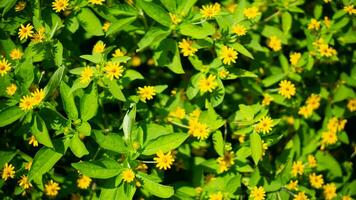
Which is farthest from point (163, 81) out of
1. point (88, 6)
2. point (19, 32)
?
point (19, 32)

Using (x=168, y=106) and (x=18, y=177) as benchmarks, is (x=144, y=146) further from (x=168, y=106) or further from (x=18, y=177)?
(x=18, y=177)

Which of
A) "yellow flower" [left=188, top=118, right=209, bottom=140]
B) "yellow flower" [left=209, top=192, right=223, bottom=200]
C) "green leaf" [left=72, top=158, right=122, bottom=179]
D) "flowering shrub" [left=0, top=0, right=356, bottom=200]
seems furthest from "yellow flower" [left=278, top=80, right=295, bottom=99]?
"green leaf" [left=72, top=158, right=122, bottom=179]

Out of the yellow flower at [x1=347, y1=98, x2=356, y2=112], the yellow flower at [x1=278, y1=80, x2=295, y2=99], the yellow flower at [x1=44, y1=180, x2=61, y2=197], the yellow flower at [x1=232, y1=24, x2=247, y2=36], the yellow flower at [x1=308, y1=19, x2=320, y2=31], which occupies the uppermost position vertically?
the yellow flower at [x1=308, y1=19, x2=320, y2=31]

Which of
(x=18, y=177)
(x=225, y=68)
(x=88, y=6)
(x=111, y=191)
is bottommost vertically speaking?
(x=18, y=177)

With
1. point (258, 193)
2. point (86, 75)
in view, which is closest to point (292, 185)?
point (258, 193)

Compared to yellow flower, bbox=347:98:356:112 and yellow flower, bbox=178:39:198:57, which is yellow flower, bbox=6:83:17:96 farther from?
yellow flower, bbox=347:98:356:112

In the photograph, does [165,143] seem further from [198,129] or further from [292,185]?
[292,185]
